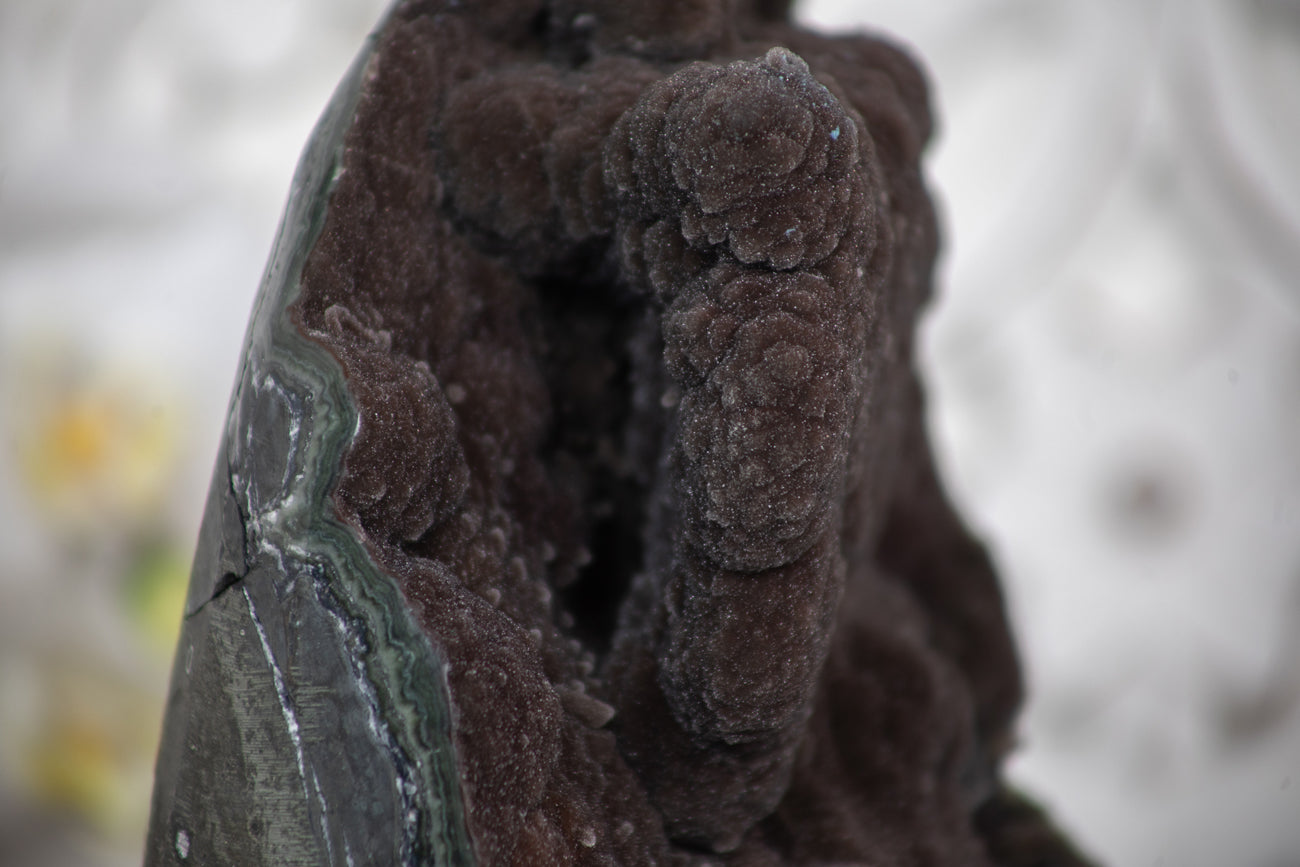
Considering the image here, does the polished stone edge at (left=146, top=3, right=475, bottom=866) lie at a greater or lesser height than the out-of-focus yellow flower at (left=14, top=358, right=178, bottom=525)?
lesser

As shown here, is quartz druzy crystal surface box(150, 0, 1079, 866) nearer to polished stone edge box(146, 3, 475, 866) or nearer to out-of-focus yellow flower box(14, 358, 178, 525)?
polished stone edge box(146, 3, 475, 866)

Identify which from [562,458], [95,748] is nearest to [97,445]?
[95,748]

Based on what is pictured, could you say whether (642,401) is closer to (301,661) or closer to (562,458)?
(562,458)

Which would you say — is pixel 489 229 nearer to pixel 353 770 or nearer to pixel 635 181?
pixel 635 181

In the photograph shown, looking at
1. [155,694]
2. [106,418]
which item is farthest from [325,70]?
[155,694]

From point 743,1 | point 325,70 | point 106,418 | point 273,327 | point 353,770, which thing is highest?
point 325,70

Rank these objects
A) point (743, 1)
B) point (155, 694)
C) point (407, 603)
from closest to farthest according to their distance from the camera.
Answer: point (407, 603)
point (743, 1)
point (155, 694)

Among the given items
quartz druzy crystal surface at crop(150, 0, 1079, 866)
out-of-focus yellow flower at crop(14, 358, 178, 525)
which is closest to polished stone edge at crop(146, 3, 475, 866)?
quartz druzy crystal surface at crop(150, 0, 1079, 866)
